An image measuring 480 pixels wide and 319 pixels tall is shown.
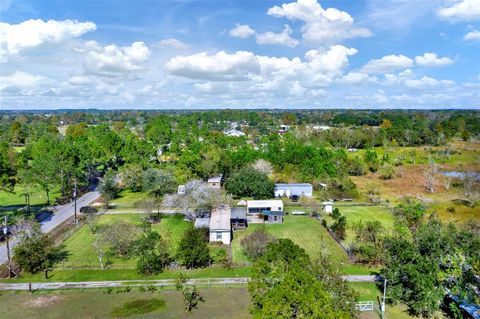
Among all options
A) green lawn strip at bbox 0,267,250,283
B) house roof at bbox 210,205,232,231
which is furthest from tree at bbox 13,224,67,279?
house roof at bbox 210,205,232,231

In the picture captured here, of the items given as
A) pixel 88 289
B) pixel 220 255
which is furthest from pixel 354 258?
pixel 88 289

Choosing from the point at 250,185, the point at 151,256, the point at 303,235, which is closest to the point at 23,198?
the point at 250,185

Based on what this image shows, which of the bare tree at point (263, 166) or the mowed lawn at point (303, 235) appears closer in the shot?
the mowed lawn at point (303, 235)

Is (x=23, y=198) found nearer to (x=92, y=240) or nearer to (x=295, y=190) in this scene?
(x=92, y=240)

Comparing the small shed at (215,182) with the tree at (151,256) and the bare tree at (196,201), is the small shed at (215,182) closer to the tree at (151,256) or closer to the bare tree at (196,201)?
the bare tree at (196,201)

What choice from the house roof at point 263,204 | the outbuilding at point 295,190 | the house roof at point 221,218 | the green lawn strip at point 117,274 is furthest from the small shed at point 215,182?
the green lawn strip at point 117,274
